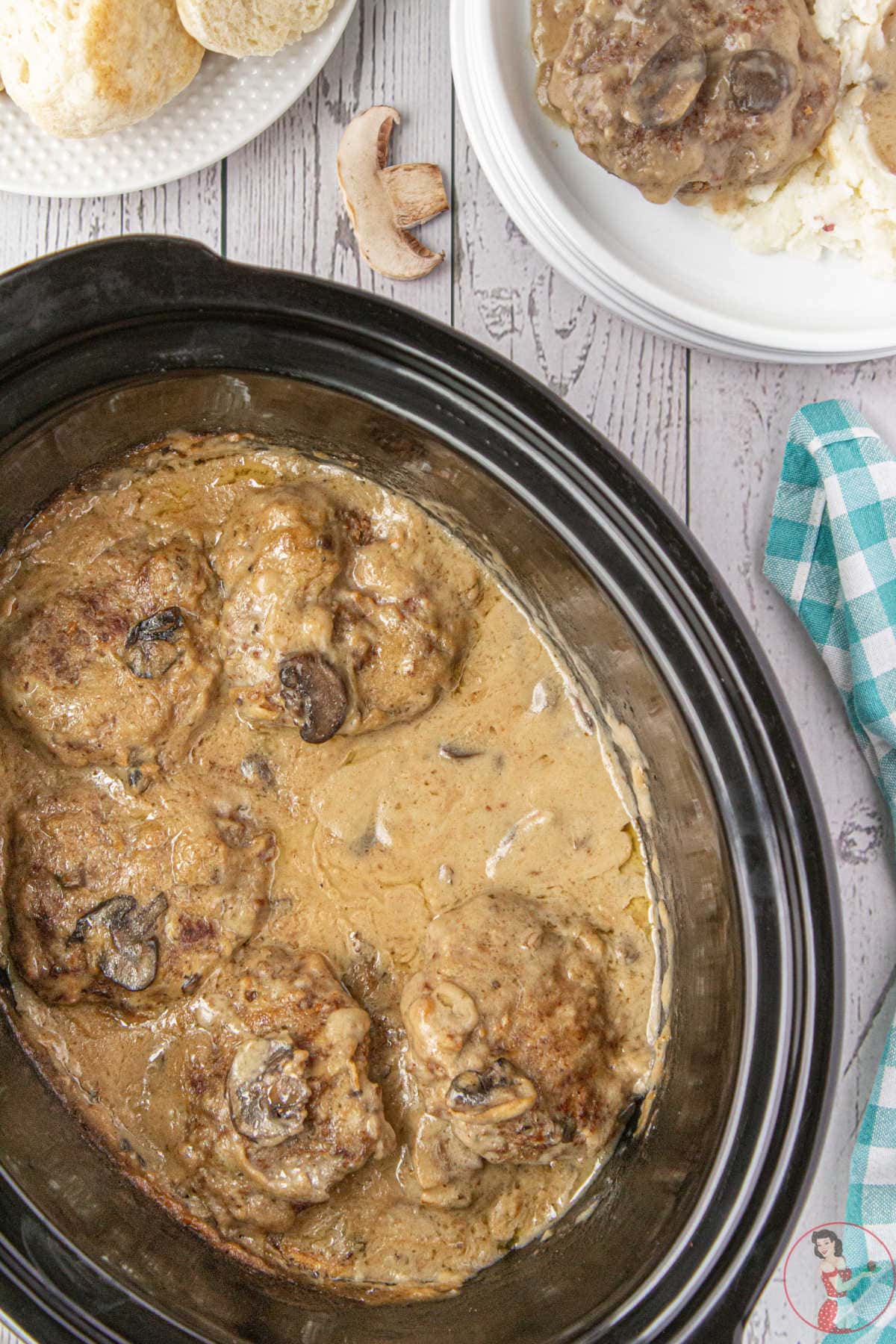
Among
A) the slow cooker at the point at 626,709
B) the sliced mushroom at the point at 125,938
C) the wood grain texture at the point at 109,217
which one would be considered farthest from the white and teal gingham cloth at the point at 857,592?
the sliced mushroom at the point at 125,938

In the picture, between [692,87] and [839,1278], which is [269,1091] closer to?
[839,1278]

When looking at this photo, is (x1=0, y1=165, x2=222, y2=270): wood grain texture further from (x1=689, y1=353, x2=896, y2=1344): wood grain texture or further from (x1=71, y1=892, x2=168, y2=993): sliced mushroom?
(x1=71, y1=892, x2=168, y2=993): sliced mushroom

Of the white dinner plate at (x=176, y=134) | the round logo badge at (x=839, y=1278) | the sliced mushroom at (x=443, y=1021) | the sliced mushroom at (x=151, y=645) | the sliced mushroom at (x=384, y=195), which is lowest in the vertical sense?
the round logo badge at (x=839, y=1278)

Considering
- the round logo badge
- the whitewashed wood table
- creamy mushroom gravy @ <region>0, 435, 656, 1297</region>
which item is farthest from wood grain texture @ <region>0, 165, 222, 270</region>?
the round logo badge

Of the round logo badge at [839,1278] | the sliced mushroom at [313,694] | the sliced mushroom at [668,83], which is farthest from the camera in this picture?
the round logo badge at [839,1278]

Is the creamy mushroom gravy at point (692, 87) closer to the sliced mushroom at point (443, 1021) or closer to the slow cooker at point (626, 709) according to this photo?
the slow cooker at point (626, 709)

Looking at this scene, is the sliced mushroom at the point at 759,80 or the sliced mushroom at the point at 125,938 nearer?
the sliced mushroom at the point at 759,80

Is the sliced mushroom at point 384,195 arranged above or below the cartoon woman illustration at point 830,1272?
above
